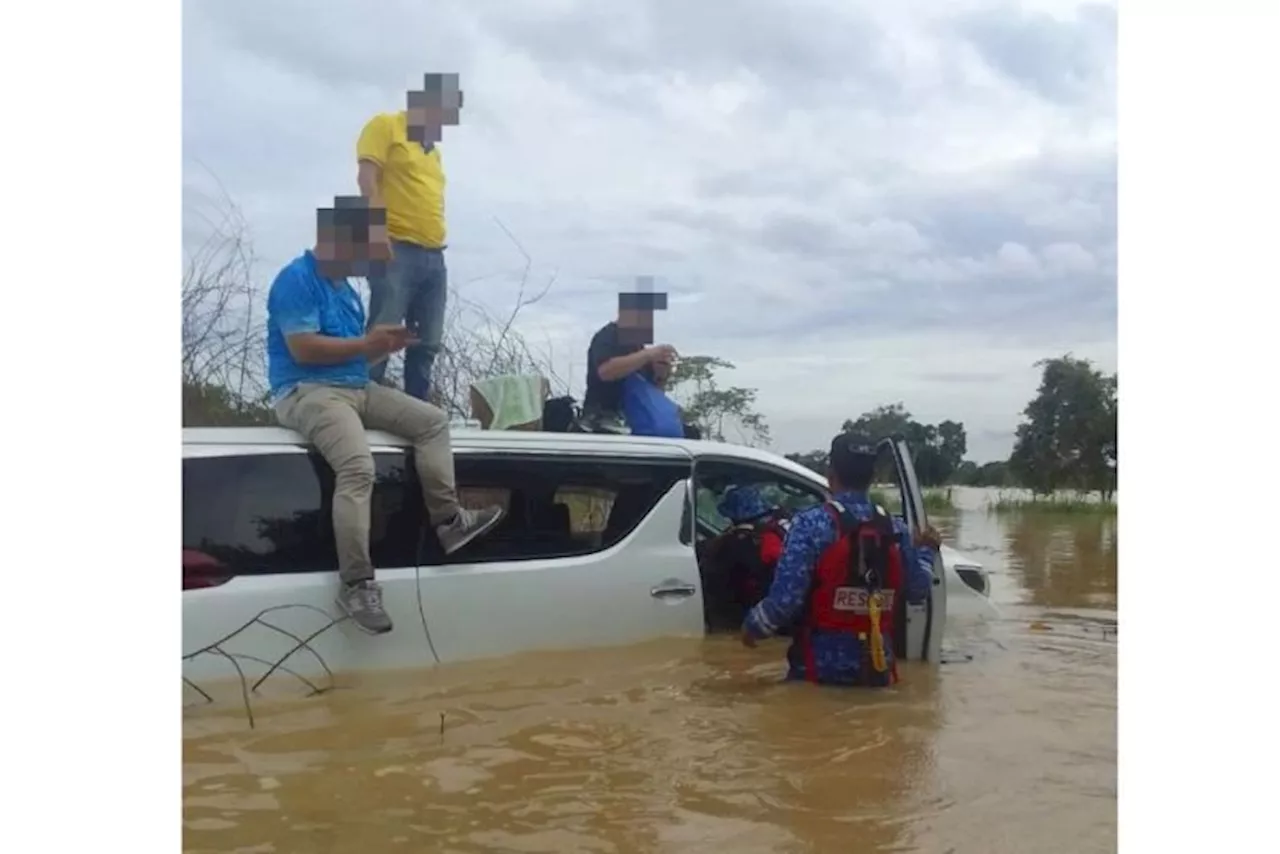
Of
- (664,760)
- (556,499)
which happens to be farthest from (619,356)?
(664,760)

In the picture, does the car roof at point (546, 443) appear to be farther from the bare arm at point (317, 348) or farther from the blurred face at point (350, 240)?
the blurred face at point (350, 240)

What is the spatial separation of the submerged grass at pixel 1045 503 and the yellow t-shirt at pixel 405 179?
225 cm

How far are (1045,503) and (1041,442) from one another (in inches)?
9.7

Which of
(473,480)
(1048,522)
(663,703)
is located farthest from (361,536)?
(1048,522)

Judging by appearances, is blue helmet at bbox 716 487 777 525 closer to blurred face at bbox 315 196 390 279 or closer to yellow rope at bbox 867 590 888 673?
yellow rope at bbox 867 590 888 673

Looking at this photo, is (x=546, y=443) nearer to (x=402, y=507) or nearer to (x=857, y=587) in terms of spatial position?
(x=402, y=507)

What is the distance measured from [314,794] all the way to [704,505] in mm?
1784

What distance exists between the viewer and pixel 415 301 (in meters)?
4.28

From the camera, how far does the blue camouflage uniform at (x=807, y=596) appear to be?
387cm

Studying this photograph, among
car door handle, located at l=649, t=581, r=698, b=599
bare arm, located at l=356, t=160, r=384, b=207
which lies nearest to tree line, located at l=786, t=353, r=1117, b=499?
car door handle, located at l=649, t=581, r=698, b=599

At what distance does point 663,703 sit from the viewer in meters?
3.80

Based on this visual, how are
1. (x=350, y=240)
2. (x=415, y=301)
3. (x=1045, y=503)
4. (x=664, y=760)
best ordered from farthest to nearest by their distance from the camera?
1. (x=1045, y=503)
2. (x=415, y=301)
3. (x=350, y=240)
4. (x=664, y=760)

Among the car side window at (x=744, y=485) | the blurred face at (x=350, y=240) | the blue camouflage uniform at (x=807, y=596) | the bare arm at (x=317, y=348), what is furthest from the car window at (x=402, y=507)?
the blurred face at (x=350, y=240)
